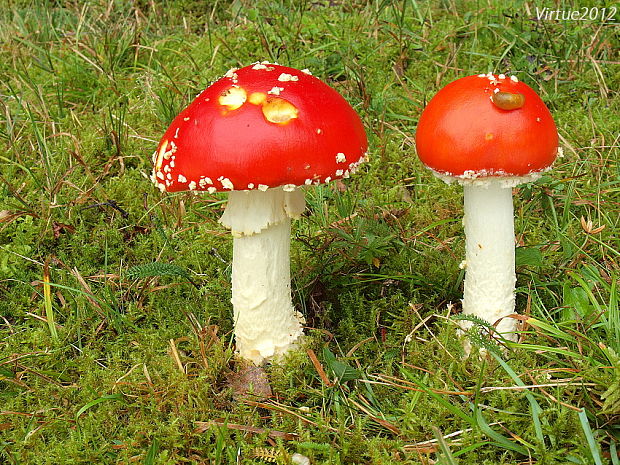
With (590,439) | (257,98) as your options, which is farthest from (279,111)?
(590,439)

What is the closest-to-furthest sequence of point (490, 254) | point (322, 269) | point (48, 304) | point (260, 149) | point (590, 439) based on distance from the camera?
1. point (590, 439)
2. point (260, 149)
3. point (490, 254)
4. point (48, 304)
5. point (322, 269)

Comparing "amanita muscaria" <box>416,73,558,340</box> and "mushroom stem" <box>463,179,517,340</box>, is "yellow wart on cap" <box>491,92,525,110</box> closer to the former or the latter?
"amanita muscaria" <box>416,73,558,340</box>

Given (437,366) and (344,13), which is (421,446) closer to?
(437,366)

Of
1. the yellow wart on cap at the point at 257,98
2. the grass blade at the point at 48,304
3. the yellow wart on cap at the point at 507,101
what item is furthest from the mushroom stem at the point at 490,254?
the grass blade at the point at 48,304

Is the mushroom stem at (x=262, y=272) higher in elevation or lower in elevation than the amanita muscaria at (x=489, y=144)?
lower

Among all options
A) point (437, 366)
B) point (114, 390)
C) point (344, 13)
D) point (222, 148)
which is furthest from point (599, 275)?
point (344, 13)

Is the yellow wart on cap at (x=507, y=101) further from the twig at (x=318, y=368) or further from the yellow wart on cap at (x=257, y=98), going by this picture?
the twig at (x=318, y=368)

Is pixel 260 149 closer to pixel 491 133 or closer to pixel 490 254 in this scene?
pixel 491 133
